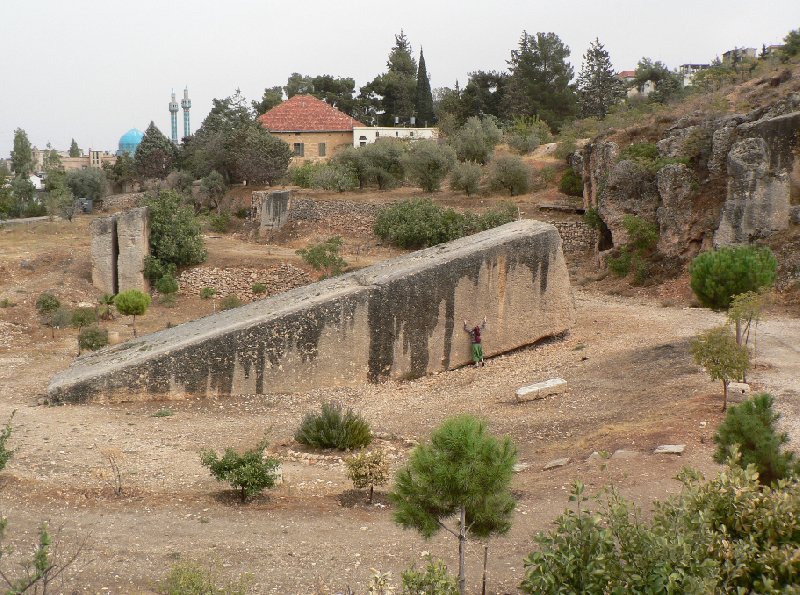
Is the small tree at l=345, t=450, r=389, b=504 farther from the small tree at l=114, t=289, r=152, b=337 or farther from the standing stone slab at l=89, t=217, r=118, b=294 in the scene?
the standing stone slab at l=89, t=217, r=118, b=294

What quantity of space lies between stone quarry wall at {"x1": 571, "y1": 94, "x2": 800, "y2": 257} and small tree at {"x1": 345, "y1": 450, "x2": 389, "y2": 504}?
1192 cm

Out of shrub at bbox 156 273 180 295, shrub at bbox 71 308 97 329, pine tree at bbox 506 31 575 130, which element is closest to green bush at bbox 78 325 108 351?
shrub at bbox 71 308 97 329

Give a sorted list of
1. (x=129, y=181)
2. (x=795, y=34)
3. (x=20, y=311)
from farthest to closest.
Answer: (x=129, y=181), (x=795, y=34), (x=20, y=311)

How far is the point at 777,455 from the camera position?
6.57 metres

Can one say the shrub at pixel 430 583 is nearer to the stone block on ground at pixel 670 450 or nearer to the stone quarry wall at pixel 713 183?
the stone block on ground at pixel 670 450

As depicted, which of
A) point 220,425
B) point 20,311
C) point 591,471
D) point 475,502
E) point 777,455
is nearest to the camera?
point 475,502

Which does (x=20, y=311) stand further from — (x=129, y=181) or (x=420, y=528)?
(x=129, y=181)

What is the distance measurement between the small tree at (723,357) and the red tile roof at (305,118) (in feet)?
105

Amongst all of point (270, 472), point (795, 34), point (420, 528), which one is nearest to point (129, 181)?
point (795, 34)

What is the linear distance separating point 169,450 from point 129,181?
109 feet

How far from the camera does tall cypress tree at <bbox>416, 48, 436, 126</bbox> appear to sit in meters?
49.6

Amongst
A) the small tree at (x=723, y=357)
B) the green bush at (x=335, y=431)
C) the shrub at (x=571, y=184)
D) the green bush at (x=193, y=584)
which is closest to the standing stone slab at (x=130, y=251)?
the green bush at (x=335, y=431)

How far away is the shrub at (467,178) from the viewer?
87.8 ft

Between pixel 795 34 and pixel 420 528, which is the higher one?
pixel 795 34
